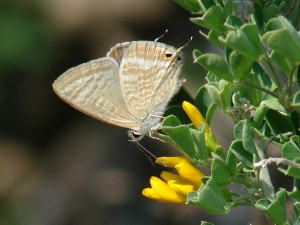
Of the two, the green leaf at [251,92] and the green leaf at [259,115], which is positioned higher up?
the green leaf at [251,92]

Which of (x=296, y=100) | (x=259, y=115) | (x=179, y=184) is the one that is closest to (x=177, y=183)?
(x=179, y=184)

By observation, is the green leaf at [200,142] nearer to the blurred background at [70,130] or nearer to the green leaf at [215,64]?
the green leaf at [215,64]

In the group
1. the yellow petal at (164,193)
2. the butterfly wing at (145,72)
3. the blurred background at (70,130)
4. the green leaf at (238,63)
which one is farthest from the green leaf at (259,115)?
the blurred background at (70,130)

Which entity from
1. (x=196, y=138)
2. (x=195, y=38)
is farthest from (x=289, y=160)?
(x=195, y=38)

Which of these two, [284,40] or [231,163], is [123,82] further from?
[284,40]

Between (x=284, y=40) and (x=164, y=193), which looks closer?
(x=284, y=40)

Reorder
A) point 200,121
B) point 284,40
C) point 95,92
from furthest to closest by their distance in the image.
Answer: point 95,92 → point 200,121 → point 284,40

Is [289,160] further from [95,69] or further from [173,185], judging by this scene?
[95,69]
